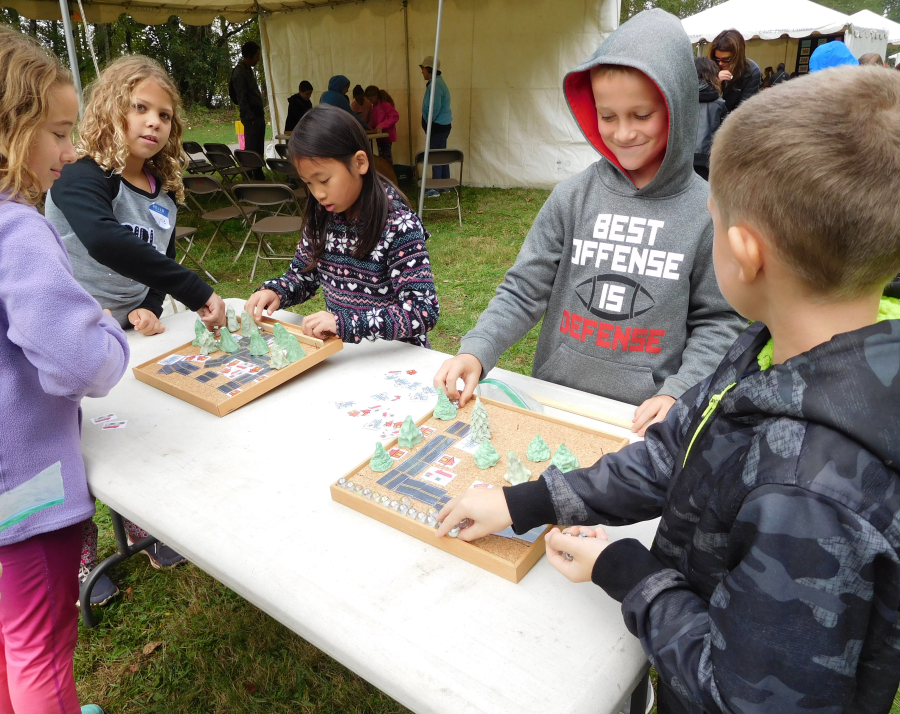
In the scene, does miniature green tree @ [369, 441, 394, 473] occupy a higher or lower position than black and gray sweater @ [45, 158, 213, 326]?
lower

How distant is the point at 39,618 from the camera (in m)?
1.35

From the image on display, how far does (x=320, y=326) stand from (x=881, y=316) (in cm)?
149

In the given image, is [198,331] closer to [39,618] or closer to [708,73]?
[39,618]

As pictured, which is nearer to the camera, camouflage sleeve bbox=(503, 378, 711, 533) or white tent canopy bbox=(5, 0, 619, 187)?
camouflage sleeve bbox=(503, 378, 711, 533)

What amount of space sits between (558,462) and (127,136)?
1885 mm

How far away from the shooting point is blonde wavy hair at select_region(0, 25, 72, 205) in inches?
48.1

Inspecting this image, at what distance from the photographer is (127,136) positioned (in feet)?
6.89

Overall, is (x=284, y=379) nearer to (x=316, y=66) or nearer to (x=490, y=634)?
(x=490, y=634)

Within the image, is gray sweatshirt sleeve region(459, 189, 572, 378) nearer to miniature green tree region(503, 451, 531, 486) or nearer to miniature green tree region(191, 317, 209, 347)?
miniature green tree region(503, 451, 531, 486)

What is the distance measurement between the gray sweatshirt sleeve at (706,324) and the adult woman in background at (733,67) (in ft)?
15.4

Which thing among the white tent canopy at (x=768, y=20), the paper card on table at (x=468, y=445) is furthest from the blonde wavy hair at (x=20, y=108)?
the white tent canopy at (x=768, y=20)

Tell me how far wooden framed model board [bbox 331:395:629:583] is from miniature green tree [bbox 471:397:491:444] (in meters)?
0.01

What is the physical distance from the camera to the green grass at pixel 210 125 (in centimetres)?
1834

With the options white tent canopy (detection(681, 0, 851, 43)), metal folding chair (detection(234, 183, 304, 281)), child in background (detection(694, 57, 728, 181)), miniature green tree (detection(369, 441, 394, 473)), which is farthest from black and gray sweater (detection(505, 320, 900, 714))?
white tent canopy (detection(681, 0, 851, 43))
